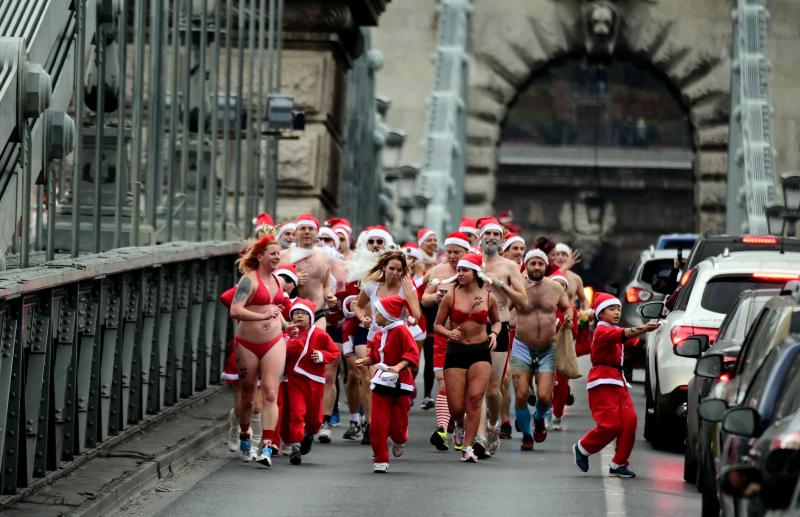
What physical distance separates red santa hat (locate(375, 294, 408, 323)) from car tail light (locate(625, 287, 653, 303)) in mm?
10646

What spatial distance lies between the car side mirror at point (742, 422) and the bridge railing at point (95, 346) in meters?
4.31

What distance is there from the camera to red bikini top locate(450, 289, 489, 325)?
17.4 meters

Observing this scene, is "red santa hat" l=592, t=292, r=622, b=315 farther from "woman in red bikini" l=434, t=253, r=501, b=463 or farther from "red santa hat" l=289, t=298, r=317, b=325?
"red santa hat" l=289, t=298, r=317, b=325

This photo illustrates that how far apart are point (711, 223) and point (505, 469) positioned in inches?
1198

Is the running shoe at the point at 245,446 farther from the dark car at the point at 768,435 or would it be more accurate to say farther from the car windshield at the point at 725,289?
the dark car at the point at 768,435

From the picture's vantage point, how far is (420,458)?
17.5 metres

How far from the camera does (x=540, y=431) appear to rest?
19.0 m

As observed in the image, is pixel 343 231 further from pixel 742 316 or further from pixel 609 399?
pixel 742 316

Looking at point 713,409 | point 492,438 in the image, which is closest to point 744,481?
point 713,409

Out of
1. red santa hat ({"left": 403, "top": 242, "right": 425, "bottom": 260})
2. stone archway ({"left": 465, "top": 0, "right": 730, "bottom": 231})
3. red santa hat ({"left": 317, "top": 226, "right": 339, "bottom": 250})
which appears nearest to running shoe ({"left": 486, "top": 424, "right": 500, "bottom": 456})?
red santa hat ({"left": 317, "top": 226, "right": 339, "bottom": 250})

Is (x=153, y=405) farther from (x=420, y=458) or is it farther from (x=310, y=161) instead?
(x=310, y=161)

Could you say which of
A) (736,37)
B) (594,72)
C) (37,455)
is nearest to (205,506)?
(37,455)

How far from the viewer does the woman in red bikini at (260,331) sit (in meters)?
16.8

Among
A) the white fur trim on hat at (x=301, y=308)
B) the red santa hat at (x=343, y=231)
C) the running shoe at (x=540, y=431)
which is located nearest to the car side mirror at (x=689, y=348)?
the white fur trim on hat at (x=301, y=308)
